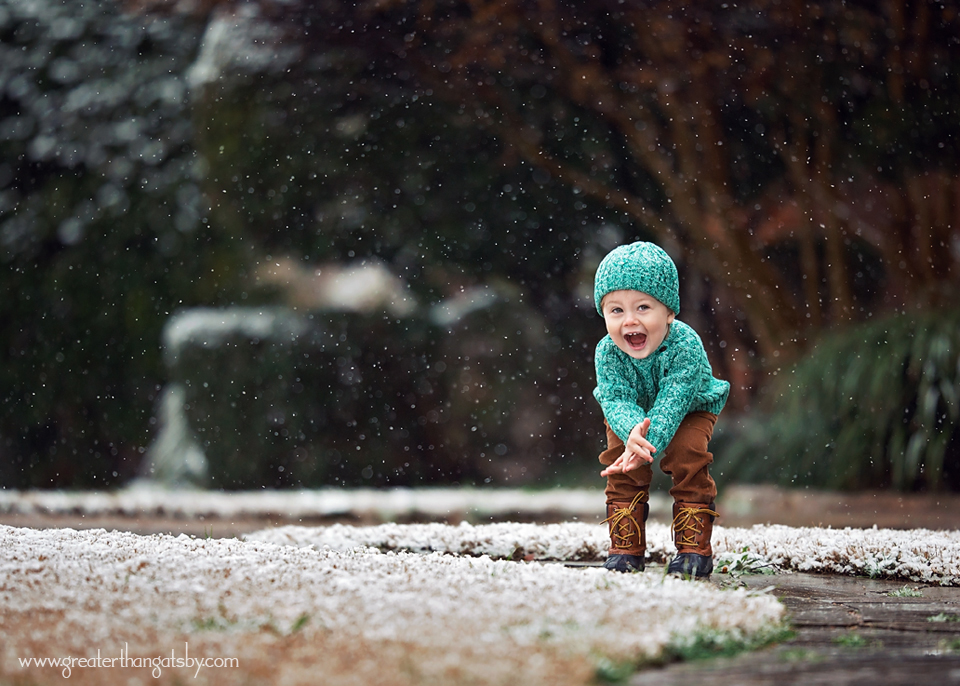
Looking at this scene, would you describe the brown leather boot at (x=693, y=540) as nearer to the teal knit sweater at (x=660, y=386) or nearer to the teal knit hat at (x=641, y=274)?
the teal knit sweater at (x=660, y=386)

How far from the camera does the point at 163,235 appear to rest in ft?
22.8

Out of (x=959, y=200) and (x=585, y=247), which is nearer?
(x=959, y=200)

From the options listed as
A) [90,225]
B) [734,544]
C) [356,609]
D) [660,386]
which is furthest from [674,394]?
[90,225]

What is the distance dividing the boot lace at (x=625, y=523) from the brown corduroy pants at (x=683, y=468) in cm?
1

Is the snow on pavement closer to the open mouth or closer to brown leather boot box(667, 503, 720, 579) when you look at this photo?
brown leather boot box(667, 503, 720, 579)

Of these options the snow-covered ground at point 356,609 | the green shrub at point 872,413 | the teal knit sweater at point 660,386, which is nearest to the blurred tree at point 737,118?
the green shrub at point 872,413

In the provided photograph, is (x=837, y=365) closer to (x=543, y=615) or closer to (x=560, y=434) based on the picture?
(x=560, y=434)

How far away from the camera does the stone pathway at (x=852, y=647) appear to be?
3.34 feet

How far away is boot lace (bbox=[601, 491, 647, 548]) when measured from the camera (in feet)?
6.09

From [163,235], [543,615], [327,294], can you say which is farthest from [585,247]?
[543,615]

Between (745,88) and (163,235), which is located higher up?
(745,88)

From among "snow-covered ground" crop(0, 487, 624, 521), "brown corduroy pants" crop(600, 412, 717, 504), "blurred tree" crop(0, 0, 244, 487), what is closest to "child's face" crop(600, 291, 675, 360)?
"brown corduroy pants" crop(600, 412, 717, 504)

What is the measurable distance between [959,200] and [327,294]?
4.14 m

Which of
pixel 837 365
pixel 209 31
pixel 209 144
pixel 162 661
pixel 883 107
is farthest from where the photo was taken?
pixel 209 31
